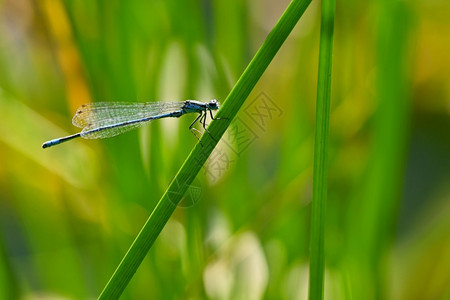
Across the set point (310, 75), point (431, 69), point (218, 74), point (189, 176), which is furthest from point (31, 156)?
point (431, 69)

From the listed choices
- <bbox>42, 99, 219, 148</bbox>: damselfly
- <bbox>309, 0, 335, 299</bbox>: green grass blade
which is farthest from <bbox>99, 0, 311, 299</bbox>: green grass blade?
<bbox>42, 99, 219, 148</bbox>: damselfly

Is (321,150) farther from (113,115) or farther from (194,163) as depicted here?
(113,115)

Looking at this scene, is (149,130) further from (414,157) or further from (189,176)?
(414,157)

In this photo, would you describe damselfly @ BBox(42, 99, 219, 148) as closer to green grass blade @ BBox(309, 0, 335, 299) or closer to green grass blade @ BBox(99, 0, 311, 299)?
green grass blade @ BBox(99, 0, 311, 299)

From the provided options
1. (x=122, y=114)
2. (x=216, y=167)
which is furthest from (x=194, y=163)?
(x=122, y=114)

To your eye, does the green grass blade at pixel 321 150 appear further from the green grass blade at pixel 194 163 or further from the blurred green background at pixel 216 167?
the blurred green background at pixel 216 167
